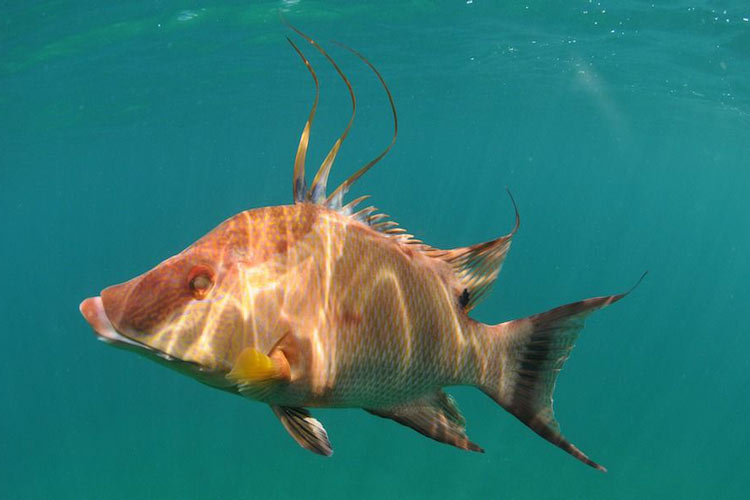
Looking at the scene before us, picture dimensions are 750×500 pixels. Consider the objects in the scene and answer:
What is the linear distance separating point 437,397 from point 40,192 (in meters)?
50.7

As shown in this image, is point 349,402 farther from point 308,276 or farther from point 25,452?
point 25,452

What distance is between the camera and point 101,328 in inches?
63.2

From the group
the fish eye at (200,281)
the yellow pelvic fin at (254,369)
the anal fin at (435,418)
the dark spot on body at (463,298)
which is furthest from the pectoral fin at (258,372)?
the dark spot on body at (463,298)

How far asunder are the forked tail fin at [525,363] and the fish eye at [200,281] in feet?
3.30

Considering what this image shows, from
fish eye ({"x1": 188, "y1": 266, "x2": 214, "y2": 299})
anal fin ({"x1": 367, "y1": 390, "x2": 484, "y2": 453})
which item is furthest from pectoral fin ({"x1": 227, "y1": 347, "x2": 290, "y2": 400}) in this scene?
anal fin ({"x1": 367, "y1": 390, "x2": 484, "y2": 453})

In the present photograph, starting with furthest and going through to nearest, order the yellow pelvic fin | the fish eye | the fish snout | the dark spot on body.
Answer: the dark spot on body, the fish eye, the fish snout, the yellow pelvic fin

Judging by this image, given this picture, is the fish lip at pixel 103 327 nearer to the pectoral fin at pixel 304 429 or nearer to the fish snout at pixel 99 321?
the fish snout at pixel 99 321

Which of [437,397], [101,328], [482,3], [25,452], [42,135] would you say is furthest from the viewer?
[42,135]

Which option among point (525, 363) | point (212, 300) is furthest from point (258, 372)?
point (525, 363)

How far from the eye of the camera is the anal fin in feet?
6.35

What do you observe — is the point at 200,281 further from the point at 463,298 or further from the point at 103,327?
the point at 463,298

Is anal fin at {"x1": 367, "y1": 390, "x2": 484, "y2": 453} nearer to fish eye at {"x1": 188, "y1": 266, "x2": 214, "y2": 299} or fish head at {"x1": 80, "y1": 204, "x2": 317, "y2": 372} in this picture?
fish head at {"x1": 80, "y1": 204, "x2": 317, "y2": 372}

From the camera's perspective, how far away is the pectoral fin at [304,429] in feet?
5.80

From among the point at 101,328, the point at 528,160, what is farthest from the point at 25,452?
the point at 528,160
